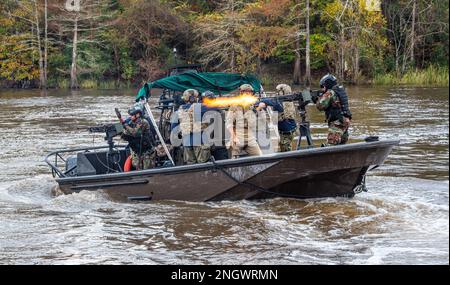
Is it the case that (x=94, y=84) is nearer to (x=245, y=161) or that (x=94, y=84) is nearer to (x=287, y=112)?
(x=287, y=112)

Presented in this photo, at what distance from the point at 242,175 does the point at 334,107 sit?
1.95 meters

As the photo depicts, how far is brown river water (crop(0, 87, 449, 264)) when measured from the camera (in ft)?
32.9

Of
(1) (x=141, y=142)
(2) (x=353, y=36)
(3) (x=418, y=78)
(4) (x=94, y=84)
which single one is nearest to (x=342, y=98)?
(1) (x=141, y=142)

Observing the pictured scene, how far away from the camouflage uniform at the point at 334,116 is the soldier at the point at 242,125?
46.8 inches

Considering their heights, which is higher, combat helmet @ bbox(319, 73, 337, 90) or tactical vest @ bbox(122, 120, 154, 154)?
combat helmet @ bbox(319, 73, 337, 90)

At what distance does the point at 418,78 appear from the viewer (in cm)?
4334

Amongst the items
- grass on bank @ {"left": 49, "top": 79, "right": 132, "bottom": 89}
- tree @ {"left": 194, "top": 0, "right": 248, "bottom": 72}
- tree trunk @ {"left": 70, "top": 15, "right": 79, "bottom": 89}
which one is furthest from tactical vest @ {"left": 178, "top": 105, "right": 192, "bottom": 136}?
tree trunk @ {"left": 70, "top": 15, "right": 79, "bottom": 89}

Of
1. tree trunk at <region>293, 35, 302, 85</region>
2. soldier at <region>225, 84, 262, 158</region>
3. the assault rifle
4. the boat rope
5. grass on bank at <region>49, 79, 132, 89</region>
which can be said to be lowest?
the boat rope

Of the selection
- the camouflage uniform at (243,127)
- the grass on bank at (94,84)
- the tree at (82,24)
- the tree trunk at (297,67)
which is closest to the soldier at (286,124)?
the camouflage uniform at (243,127)

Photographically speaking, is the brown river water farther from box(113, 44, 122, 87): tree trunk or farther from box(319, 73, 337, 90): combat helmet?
box(113, 44, 122, 87): tree trunk

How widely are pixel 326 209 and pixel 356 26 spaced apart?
3510 centimetres

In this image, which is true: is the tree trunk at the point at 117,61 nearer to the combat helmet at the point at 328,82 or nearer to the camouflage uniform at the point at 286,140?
the camouflage uniform at the point at 286,140

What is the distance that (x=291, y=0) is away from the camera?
4978 centimetres

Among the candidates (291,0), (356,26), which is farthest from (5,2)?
(356,26)
